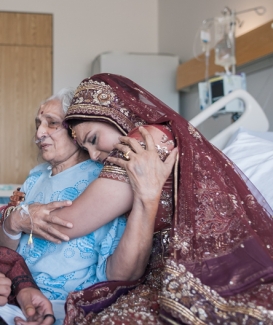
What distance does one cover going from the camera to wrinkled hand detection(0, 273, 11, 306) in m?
1.57

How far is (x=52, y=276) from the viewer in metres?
1.69

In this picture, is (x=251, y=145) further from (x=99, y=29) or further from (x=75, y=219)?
(x=99, y=29)

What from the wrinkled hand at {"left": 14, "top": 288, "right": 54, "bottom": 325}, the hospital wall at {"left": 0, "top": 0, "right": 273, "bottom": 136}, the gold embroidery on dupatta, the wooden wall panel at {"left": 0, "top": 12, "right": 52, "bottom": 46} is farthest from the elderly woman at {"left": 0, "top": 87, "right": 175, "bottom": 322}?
the wooden wall panel at {"left": 0, "top": 12, "right": 52, "bottom": 46}

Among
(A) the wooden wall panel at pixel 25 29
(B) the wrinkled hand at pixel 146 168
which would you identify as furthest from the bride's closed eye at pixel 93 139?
(A) the wooden wall panel at pixel 25 29

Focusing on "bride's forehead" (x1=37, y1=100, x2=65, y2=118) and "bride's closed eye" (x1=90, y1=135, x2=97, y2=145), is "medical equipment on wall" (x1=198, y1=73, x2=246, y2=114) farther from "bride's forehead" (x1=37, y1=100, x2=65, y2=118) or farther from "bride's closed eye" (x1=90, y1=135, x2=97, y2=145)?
"bride's closed eye" (x1=90, y1=135, x2=97, y2=145)

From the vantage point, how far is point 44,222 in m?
1.64

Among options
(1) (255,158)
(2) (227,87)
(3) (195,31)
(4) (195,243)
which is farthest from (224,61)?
(4) (195,243)

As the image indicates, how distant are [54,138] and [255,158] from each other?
887 mm

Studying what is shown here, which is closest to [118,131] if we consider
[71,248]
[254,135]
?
[71,248]

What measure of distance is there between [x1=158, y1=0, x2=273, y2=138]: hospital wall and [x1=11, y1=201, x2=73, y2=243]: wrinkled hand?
2.25 metres

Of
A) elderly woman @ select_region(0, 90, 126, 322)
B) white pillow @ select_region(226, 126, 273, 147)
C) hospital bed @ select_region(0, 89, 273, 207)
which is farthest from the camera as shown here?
white pillow @ select_region(226, 126, 273, 147)

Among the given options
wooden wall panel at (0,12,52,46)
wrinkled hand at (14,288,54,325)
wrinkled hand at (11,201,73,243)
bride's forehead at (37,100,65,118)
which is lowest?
wrinkled hand at (14,288,54,325)

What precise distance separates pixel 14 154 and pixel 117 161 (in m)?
4.43

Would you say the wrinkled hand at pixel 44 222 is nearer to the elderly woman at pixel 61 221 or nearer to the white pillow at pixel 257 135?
the elderly woman at pixel 61 221
